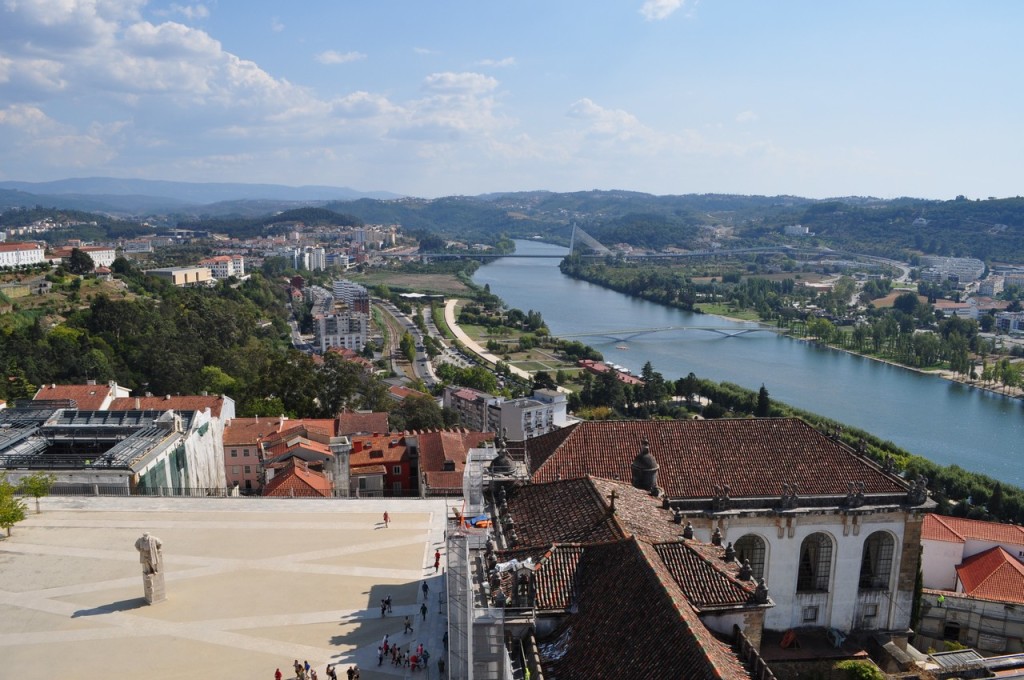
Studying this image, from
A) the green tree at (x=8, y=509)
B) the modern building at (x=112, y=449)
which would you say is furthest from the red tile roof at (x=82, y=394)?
the green tree at (x=8, y=509)

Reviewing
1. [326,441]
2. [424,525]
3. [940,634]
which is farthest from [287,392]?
[940,634]

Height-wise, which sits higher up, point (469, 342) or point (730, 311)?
point (730, 311)

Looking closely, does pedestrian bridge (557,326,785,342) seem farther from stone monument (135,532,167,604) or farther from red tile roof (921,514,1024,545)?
stone monument (135,532,167,604)

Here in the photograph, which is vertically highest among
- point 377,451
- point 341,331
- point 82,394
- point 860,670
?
point 82,394

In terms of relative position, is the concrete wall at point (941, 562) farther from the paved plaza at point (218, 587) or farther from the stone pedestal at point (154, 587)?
the stone pedestal at point (154, 587)

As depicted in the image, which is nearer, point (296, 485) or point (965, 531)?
point (296, 485)

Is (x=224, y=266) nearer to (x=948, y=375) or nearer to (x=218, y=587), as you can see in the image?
(x=948, y=375)

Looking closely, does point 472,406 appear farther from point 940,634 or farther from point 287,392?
point 940,634

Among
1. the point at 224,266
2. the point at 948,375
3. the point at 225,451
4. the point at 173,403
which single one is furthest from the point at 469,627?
the point at 224,266
